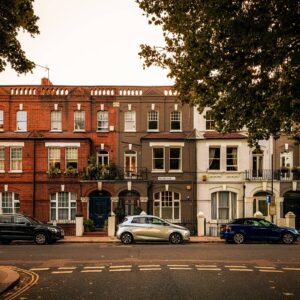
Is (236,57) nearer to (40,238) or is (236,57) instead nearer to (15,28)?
(15,28)

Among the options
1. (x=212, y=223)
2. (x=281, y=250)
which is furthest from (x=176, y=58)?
(x=212, y=223)

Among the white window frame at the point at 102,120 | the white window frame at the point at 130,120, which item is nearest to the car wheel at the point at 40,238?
the white window frame at the point at 102,120

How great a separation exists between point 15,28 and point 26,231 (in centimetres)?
1616

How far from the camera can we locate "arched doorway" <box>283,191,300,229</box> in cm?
3412

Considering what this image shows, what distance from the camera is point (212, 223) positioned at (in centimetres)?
3278

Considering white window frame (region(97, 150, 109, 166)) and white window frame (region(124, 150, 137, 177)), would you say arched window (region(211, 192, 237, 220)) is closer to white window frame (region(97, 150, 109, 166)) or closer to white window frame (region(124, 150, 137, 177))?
white window frame (region(124, 150, 137, 177))

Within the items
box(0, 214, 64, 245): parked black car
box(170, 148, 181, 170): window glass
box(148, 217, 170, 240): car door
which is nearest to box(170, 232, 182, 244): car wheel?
box(148, 217, 170, 240): car door

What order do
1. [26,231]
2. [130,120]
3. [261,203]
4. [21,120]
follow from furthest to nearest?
[130,120] < [21,120] < [261,203] < [26,231]

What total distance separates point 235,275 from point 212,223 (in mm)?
18745

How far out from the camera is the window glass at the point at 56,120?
34844mm

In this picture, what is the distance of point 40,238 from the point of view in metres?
25.1

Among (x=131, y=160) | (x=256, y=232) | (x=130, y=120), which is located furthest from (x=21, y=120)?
(x=256, y=232)

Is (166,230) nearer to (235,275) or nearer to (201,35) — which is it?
(235,275)

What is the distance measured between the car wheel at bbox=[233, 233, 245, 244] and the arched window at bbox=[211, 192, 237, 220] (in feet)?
27.3
